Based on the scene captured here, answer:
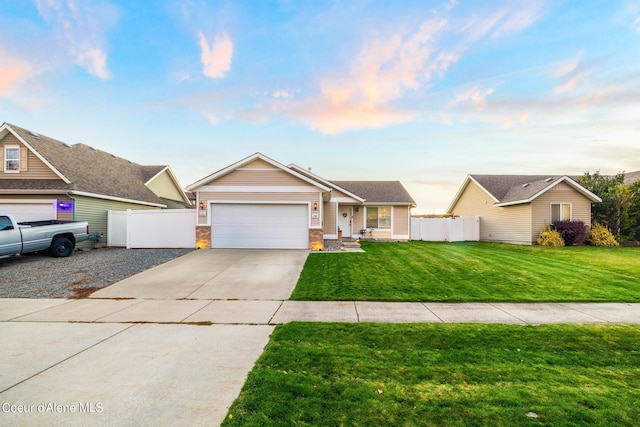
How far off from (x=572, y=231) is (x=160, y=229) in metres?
24.0

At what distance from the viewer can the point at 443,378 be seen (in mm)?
3426

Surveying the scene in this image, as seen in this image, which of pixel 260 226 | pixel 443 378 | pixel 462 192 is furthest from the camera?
pixel 462 192

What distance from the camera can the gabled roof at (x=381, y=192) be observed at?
2231 cm

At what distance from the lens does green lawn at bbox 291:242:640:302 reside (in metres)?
7.60

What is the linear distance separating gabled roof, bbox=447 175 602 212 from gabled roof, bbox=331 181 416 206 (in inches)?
240

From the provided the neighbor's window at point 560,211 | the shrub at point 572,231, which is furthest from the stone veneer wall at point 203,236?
the neighbor's window at point 560,211

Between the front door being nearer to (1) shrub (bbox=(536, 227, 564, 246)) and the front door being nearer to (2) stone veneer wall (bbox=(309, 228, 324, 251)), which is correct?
(2) stone veneer wall (bbox=(309, 228, 324, 251))

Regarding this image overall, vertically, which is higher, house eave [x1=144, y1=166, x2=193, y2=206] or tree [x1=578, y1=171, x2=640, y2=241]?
house eave [x1=144, y1=166, x2=193, y2=206]

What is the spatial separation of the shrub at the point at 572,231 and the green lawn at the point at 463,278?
4.59m

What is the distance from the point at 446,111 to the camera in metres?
16.5

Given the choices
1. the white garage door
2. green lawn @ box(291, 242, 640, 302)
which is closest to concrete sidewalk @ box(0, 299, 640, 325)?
green lawn @ box(291, 242, 640, 302)

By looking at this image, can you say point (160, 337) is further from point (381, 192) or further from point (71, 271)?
point (381, 192)

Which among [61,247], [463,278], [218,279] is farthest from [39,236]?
[463,278]

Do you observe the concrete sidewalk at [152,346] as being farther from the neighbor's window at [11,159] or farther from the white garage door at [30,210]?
the neighbor's window at [11,159]
